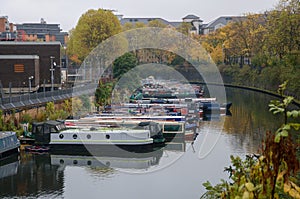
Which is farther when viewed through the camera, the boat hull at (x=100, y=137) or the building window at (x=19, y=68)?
the building window at (x=19, y=68)

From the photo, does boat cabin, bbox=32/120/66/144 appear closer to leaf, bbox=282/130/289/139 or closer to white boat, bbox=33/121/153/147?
white boat, bbox=33/121/153/147

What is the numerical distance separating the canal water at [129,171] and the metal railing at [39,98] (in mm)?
3567

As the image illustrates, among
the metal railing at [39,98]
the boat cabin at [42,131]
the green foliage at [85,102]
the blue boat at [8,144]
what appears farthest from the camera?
the green foliage at [85,102]

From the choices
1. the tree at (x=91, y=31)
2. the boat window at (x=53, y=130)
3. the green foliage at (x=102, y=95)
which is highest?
the tree at (x=91, y=31)

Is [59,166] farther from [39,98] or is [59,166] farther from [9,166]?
[39,98]

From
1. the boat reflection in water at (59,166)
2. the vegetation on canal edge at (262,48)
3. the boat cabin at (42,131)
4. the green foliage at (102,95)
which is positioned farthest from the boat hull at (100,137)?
the vegetation on canal edge at (262,48)

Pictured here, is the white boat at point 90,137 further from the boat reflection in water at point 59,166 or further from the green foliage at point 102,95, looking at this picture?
the green foliage at point 102,95

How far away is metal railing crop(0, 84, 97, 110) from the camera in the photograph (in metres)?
21.9

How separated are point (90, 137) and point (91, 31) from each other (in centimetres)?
2350

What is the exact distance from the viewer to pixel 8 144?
18.3m

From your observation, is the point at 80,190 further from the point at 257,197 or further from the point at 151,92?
the point at 151,92

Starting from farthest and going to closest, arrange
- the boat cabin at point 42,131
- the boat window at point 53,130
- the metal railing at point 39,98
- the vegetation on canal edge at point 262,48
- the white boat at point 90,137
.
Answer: the vegetation on canal edge at point 262,48 → the metal railing at point 39,98 → the boat window at point 53,130 → the boat cabin at point 42,131 → the white boat at point 90,137

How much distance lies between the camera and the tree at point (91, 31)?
42312mm

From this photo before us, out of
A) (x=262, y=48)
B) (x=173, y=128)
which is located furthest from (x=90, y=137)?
(x=262, y=48)
